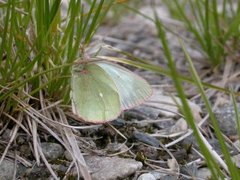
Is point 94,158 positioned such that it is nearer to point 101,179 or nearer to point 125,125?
point 101,179

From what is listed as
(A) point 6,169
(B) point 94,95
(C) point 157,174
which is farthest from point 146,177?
(A) point 6,169

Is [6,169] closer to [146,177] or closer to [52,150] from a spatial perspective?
[52,150]

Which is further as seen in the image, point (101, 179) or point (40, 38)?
point (40, 38)

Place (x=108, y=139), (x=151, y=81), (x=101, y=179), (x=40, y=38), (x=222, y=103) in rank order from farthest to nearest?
(x=151, y=81) → (x=222, y=103) → (x=108, y=139) → (x=40, y=38) → (x=101, y=179)

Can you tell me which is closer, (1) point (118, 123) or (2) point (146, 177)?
(2) point (146, 177)

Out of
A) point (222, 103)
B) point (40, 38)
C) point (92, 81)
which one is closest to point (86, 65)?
point (92, 81)

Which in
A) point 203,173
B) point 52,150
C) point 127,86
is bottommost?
point 203,173

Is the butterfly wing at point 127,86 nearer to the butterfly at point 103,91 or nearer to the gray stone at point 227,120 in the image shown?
the butterfly at point 103,91
